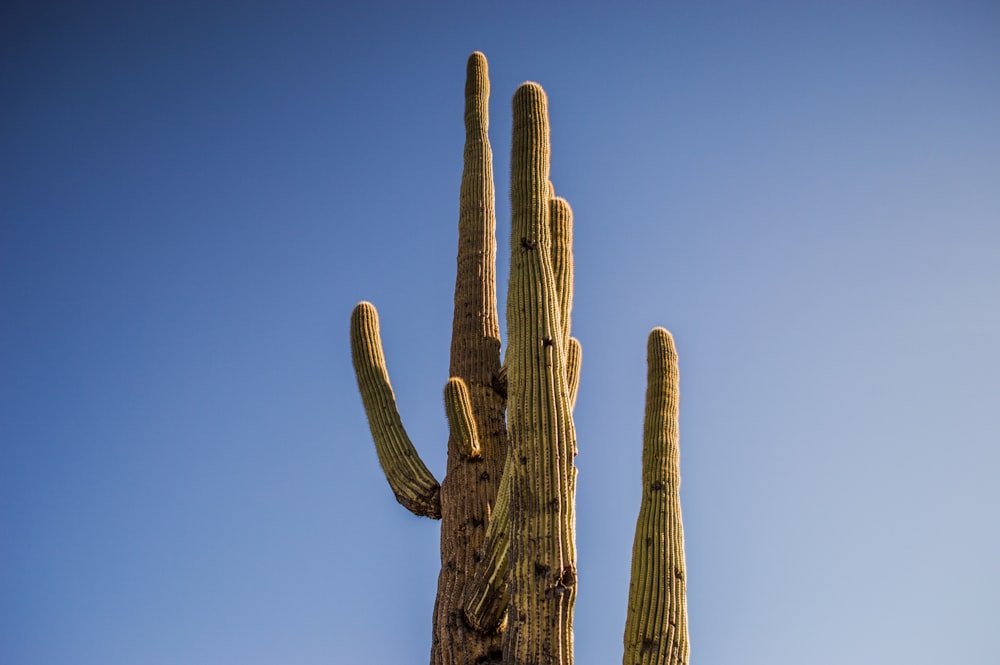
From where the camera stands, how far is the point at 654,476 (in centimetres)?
531

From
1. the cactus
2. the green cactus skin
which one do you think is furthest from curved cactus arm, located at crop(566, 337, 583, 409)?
the green cactus skin

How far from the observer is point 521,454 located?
177 inches

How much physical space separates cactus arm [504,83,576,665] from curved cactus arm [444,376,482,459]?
0.89 m

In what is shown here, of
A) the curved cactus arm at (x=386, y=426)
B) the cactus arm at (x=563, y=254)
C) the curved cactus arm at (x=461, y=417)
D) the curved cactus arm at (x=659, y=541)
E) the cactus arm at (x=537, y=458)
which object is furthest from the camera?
the curved cactus arm at (x=386, y=426)

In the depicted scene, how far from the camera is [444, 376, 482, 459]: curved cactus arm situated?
18.5 ft

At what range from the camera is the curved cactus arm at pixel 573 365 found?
18.6 feet

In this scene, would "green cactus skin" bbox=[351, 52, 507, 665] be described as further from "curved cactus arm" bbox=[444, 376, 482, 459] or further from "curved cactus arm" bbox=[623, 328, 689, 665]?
"curved cactus arm" bbox=[623, 328, 689, 665]

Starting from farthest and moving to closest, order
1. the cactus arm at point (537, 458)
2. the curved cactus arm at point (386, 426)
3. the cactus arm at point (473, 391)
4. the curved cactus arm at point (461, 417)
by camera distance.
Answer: the curved cactus arm at point (386, 426) → the curved cactus arm at point (461, 417) → the cactus arm at point (473, 391) → the cactus arm at point (537, 458)

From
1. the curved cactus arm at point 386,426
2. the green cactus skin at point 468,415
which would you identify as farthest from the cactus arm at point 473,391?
the curved cactus arm at point 386,426

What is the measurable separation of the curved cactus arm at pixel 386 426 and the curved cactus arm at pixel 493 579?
91 centimetres

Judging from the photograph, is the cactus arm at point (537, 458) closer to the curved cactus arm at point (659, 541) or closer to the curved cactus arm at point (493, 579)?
the curved cactus arm at point (493, 579)

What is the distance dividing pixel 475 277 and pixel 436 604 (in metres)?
2.31

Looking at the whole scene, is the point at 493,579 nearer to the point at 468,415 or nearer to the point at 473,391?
the point at 468,415

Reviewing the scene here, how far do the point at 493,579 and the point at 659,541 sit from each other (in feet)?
3.18
